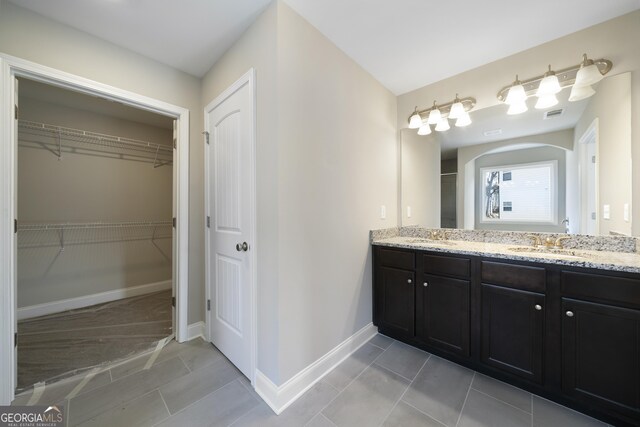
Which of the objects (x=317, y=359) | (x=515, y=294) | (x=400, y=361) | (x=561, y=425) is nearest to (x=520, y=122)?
(x=515, y=294)

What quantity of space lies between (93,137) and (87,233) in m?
1.24

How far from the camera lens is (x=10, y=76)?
1.43 meters

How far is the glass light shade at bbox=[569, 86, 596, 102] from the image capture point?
5.40 feet

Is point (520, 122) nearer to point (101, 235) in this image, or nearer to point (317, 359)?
point (317, 359)

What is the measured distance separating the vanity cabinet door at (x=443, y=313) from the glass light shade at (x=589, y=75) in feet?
5.36

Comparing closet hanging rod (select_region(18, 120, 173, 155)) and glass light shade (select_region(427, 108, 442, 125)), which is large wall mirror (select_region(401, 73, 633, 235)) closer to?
glass light shade (select_region(427, 108, 442, 125))

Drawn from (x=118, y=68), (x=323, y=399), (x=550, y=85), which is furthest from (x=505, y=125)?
(x=118, y=68)

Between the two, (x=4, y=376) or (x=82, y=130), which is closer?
(x=4, y=376)

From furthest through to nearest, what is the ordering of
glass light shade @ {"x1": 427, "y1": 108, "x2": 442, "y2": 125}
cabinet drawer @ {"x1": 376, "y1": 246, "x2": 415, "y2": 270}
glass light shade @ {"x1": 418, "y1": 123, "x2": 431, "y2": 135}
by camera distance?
glass light shade @ {"x1": 418, "y1": 123, "x2": 431, "y2": 135}
glass light shade @ {"x1": 427, "y1": 108, "x2": 442, "y2": 125}
cabinet drawer @ {"x1": 376, "y1": 246, "x2": 415, "y2": 270}

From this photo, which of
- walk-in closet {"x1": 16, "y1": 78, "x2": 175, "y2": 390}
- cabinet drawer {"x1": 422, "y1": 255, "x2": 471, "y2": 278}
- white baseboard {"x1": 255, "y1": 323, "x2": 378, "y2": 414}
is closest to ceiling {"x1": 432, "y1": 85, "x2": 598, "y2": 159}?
cabinet drawer {"x1": 422, "y1": 255, "x2": 471, "y2": 278}

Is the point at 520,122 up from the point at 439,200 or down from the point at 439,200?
up

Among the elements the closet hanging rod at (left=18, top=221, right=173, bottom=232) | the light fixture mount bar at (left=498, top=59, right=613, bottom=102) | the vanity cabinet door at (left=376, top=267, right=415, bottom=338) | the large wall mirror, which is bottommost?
the vanity cabinet door at (left=376, top=267, right=415, bottom=338)

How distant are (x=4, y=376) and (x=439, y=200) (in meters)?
3.50

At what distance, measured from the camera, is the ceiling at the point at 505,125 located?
1771 mm
